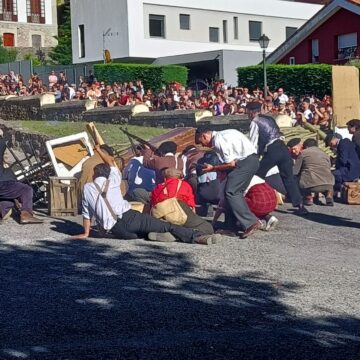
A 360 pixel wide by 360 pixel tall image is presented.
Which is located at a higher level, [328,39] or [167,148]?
[328,39]

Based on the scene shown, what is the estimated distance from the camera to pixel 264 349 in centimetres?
659

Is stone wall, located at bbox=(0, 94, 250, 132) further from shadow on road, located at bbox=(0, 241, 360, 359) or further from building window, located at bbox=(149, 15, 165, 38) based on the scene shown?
building window, located at bbox=(149, 15, 165, 38)

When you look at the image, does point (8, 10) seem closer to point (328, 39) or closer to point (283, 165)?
point (328, 39)

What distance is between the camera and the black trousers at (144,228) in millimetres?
11117

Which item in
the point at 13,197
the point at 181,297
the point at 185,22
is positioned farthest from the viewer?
the point at 185,22

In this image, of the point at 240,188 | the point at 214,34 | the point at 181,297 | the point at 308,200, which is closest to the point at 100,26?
the point at 214,34

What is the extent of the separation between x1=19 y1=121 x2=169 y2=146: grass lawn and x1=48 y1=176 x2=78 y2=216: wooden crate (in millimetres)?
5502

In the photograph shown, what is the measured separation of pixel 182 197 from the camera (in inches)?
455

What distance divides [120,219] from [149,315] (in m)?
3.70

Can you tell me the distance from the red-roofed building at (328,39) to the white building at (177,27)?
3057 mm

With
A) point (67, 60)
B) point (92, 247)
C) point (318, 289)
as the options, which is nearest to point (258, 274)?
point (318, 289)

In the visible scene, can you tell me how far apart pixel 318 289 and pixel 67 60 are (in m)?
54.7

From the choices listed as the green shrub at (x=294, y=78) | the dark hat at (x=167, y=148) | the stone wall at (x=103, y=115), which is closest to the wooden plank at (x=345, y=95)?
the stone wall at (x=103, y=115)

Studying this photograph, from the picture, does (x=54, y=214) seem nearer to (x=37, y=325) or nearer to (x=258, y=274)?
(x=258, y=274)
